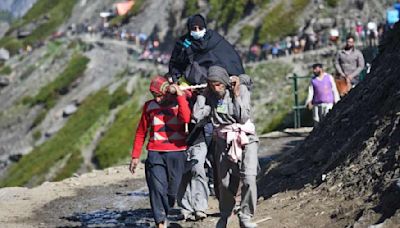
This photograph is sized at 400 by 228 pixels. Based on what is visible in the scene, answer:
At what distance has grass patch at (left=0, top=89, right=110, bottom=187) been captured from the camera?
172ft

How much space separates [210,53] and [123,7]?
8564 centimetres

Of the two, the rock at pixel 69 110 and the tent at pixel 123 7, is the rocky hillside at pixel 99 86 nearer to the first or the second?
the rock at pixel 69 110

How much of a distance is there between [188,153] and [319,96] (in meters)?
6.74

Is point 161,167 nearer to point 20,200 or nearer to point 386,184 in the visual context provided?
point 386,184

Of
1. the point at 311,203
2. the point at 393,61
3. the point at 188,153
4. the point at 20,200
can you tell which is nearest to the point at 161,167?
the point at 188,153

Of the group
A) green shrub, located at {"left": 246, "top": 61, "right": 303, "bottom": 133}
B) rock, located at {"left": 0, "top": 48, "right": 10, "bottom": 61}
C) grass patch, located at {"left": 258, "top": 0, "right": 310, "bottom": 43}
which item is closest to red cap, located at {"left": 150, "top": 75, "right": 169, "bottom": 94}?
green shrub, located at {"left": 246, "top": 61, "right": 303, "bottom": 133}

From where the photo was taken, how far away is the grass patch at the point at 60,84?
74.1 meters

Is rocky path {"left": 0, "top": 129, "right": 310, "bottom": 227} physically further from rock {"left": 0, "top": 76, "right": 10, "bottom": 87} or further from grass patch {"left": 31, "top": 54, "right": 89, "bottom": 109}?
rock {"left": 0, "top": 76, "right": 10, "bottom": 87}

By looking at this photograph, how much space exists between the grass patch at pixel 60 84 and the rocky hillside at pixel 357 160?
61886 mm

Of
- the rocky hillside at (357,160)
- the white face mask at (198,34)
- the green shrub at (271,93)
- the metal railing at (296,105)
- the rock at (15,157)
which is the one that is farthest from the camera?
the rock at (15,157)

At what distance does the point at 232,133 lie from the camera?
8.27m

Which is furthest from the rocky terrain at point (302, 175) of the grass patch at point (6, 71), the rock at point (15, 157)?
the grass patch at point (6, 71)

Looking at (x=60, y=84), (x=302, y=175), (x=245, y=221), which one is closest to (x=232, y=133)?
(x=245, y=221)

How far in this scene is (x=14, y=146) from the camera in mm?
69312
